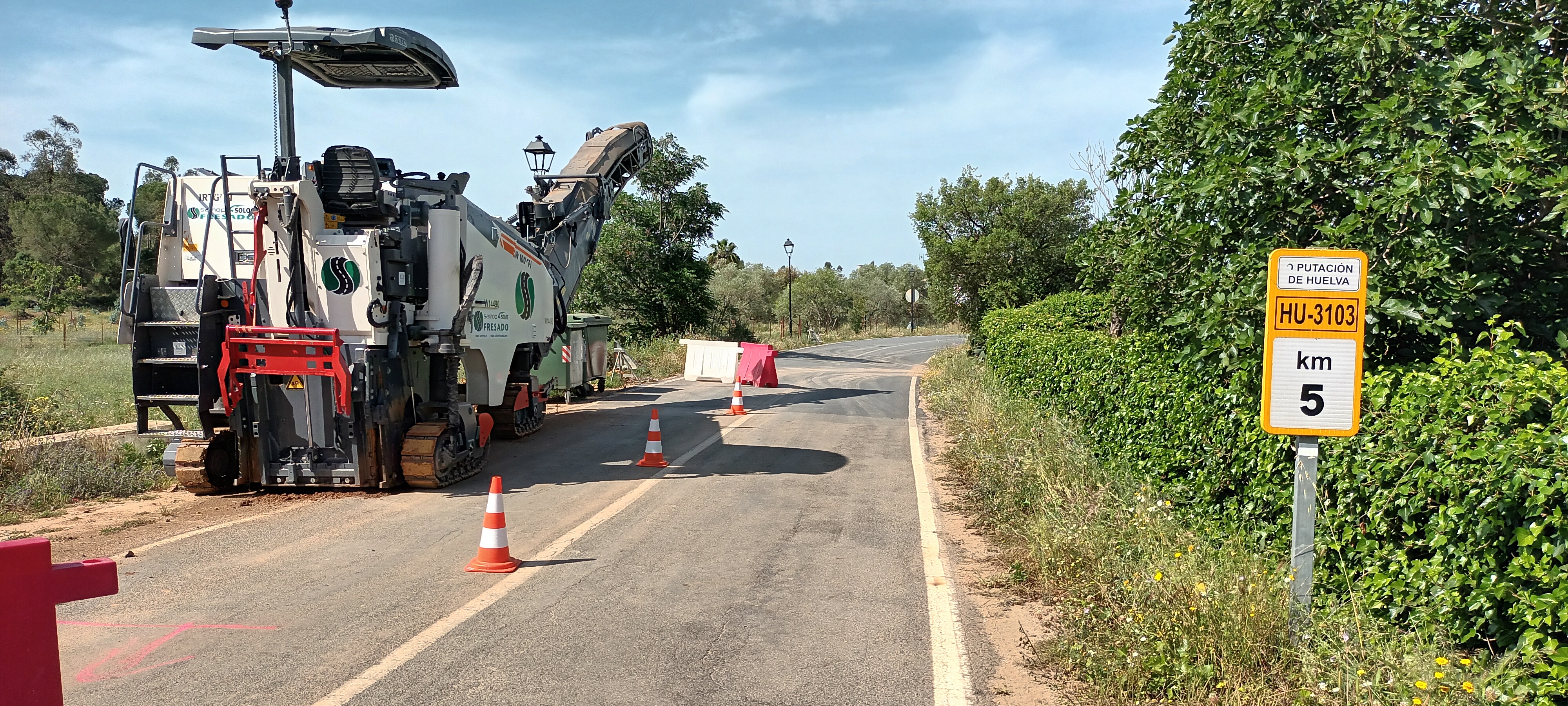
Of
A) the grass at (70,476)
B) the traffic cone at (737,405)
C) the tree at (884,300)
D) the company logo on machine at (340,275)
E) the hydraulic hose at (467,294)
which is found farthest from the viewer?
the tree at (884,300)

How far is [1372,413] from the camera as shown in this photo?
4750 millimetres

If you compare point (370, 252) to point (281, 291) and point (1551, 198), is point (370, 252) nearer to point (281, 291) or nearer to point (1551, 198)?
point (281, 291)

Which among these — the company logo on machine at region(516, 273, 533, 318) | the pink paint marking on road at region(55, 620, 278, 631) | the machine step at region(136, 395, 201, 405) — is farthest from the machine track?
the pink paint marking on road at region(55, 620, 278, 631)

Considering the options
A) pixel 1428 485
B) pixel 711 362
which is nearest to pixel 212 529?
pixel 1428 485

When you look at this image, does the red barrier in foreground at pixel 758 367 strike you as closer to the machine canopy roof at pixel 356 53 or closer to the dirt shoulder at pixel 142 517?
the machine canopy roof at pixel 356 53

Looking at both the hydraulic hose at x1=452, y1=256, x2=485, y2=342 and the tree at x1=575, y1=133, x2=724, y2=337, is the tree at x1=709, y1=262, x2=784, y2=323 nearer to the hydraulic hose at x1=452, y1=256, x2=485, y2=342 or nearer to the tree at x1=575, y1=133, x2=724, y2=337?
the tree at x1=575, y1=133, x2=724, y2=337

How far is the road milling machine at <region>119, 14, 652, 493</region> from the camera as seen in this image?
939cm

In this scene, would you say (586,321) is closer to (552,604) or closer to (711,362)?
(711,362)

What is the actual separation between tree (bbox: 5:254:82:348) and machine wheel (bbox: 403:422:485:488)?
2668 centimetres

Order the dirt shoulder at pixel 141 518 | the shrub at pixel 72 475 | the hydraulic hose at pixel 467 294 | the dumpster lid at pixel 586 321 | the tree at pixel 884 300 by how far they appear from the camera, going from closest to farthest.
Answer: the dirt shoulder at pixel 141 518 < the shrub at pixel 72 475 < the hydraulic hose at pixel 467 294 < the dumpster lid at pixel 586 321 < the tree at pixel 884 300

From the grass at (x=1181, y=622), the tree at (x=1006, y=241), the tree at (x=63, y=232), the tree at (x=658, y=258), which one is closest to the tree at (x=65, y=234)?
the tree at (x=63, y=232)

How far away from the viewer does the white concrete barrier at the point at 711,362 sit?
2291 centimetres

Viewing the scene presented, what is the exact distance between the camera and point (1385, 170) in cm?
550

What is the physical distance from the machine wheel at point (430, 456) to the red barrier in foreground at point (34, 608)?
24.7 ft
